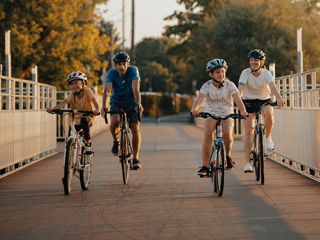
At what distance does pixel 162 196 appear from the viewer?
8.68 meters

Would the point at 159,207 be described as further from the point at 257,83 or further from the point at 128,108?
the point at 257,83

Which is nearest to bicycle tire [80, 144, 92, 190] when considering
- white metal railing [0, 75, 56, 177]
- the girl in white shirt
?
white metal railing [0, 75, 56, 177]

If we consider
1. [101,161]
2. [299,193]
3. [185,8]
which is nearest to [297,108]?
[299,193]

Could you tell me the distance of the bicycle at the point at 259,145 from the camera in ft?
32.0

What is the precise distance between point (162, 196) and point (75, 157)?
126 cm

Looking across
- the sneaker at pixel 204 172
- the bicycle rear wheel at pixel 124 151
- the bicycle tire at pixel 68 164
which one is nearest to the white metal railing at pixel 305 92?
the sneaker at pixel 204 172

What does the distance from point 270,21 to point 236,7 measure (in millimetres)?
2656

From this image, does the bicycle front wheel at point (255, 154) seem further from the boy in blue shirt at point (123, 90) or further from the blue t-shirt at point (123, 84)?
the blue t-shirt at point (123, 84)

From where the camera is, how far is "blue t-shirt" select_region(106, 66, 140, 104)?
392 inches

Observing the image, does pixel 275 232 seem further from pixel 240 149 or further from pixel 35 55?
pixel 35 55

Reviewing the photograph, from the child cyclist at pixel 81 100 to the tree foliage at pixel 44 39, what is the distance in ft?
72.4

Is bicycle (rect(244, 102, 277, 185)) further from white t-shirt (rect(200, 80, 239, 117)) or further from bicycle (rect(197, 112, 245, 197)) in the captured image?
bicycle (rect(197, 112, 245, 197))

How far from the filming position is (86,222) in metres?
6.87

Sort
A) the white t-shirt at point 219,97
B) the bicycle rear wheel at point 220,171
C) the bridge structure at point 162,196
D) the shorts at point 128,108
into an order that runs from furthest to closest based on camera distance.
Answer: the shorts at point 128,108
the white t-shirt at point 219,97
the bicycle rear wheel at point 220,171
the bridge structure at point 162,196
